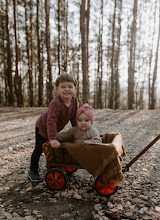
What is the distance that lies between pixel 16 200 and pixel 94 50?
66.1 feet

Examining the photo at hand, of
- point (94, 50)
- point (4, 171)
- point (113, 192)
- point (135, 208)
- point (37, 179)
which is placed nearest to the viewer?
point (135, 208)

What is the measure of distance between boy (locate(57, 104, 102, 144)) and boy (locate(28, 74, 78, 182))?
192 millimetres

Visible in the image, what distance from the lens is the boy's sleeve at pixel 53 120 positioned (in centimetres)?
269

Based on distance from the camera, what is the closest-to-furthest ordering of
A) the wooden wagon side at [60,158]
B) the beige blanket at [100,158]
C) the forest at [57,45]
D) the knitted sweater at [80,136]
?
the beige blanket at [100,158]
the wooden wagon side at [60,158]
the knitted sweater at [80,136]
the forest at [57,45]

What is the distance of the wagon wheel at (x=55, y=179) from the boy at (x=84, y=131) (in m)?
0.50

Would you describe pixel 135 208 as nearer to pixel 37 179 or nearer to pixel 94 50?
pixel 37 179

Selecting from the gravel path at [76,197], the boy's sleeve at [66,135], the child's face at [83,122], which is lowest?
the gravel path at [76,197]

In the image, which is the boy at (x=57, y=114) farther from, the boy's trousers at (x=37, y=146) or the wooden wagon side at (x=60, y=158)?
the wooden wagon side at (x=60, y=158)

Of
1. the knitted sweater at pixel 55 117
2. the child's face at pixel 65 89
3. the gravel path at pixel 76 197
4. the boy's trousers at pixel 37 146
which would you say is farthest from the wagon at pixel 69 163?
the child's face at pixel 65 89

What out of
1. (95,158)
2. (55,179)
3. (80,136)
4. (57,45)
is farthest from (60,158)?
(57,45)

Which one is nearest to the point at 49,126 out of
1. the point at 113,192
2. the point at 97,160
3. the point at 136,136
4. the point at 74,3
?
the point at 97,160

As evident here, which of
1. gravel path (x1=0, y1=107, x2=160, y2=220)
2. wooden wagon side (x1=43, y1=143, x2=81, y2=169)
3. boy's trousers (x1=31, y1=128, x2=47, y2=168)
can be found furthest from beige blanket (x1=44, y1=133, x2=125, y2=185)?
boy's trousers (x1=31, y1=128, x2=47, y2=168)

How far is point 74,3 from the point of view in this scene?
16172mm

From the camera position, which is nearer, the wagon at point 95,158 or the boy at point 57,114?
the wagon at point 95,158
